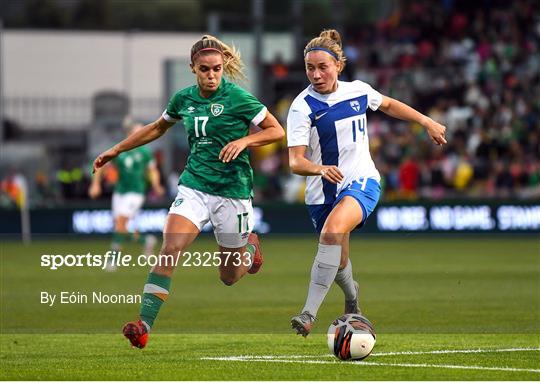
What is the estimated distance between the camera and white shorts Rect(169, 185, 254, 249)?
36.0 ft

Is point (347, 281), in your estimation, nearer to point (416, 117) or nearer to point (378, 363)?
point (378, 363)

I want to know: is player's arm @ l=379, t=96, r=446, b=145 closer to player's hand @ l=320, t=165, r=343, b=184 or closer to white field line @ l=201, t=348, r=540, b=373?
player's hand @ l=320, t=165, r=343, b=184

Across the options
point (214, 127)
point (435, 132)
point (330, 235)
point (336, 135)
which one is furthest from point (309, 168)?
point (435, 132)

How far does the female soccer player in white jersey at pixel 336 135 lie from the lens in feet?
35.6

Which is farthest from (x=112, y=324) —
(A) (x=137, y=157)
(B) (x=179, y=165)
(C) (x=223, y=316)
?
(B) (x=179, y=165)

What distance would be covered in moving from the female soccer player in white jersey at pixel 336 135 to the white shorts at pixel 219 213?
64 cm

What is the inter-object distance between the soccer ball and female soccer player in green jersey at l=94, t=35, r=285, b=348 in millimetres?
1591

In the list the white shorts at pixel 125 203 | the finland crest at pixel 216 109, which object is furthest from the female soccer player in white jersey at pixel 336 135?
the white shorts at pixel 125 203

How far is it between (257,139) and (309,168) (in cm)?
64

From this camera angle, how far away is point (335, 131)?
1102 centimetres

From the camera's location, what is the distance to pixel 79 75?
51.3 metres

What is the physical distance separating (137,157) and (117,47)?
30.4 m

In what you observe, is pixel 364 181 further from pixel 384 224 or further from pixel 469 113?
pixel 469 113

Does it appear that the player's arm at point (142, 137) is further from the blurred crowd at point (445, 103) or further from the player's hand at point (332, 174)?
the blurred crowd at point (445, 103)
